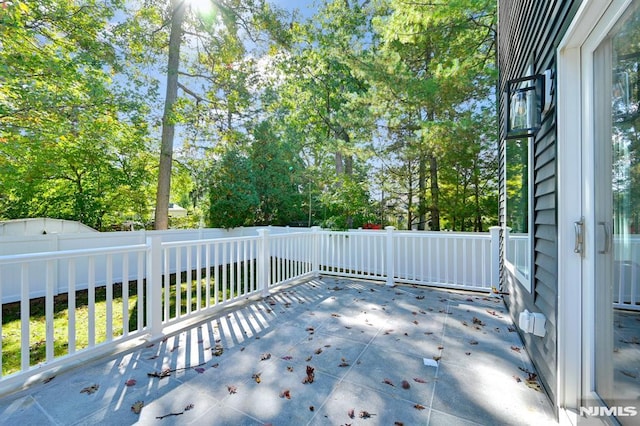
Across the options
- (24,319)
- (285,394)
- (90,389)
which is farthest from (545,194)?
(24,319)

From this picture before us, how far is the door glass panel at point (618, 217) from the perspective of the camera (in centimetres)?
121

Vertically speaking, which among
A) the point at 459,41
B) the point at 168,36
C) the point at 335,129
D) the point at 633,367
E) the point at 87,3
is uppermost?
the point at 168,36

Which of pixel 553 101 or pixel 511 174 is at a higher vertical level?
pixel 553 101

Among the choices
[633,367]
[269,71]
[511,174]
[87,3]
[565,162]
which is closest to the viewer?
[633,367]

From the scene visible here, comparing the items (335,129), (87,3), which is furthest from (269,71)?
(87,3)

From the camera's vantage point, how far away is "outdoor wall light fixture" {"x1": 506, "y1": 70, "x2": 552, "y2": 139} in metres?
1.96

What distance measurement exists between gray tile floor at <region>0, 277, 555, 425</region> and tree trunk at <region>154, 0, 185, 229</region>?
5680 millimetres

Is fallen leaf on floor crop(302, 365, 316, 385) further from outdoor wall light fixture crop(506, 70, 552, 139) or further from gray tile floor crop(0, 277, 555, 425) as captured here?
outdoor wall light fixture crop(506, 70, 552, 139)

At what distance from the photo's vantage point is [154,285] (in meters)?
2.74

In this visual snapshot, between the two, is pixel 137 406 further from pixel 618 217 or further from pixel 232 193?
pixel 232 193

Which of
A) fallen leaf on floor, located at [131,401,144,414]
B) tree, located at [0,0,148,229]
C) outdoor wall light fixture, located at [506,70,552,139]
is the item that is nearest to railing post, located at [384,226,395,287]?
outdoor wall light fixture, located at [506,70,552,139]

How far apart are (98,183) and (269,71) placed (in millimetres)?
6815

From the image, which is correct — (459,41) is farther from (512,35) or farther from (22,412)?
(22,412)

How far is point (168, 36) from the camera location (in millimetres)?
8617
